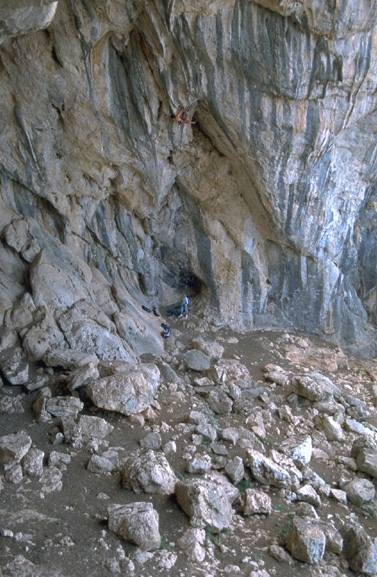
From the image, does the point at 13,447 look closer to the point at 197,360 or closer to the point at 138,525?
the point at 138,525

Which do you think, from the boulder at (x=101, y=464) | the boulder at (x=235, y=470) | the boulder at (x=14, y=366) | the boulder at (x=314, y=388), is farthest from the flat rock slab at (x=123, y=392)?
the boulder at (x=314, y=388)

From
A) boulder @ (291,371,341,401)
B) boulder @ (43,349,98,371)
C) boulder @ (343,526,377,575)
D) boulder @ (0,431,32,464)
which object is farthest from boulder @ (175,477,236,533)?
boulder @ (291,371,341,401)

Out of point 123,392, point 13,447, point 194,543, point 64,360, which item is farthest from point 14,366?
point 194,543

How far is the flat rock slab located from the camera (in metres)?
8.52

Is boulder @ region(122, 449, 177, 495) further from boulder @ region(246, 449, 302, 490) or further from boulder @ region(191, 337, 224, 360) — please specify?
boulder @ region(191, 337, 224, 360)

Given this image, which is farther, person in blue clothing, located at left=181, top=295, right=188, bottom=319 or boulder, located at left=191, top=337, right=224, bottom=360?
person in blue clothing, located at left=181, top=295, right=188, bottom=319

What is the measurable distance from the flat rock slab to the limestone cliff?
146 cm

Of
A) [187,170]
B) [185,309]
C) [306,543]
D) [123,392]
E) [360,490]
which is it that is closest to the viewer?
[306,543]

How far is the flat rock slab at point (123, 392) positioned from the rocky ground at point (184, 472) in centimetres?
2

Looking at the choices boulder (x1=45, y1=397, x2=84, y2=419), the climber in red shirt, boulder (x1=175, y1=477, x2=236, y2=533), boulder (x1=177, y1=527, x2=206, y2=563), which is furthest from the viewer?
the climber in red shirt

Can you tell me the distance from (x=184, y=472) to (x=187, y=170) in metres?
6.85

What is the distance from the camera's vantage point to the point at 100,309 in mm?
10969

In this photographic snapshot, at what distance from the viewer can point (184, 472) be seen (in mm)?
7855

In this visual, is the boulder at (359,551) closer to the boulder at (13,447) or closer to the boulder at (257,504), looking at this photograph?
the boulder at (257,504)
